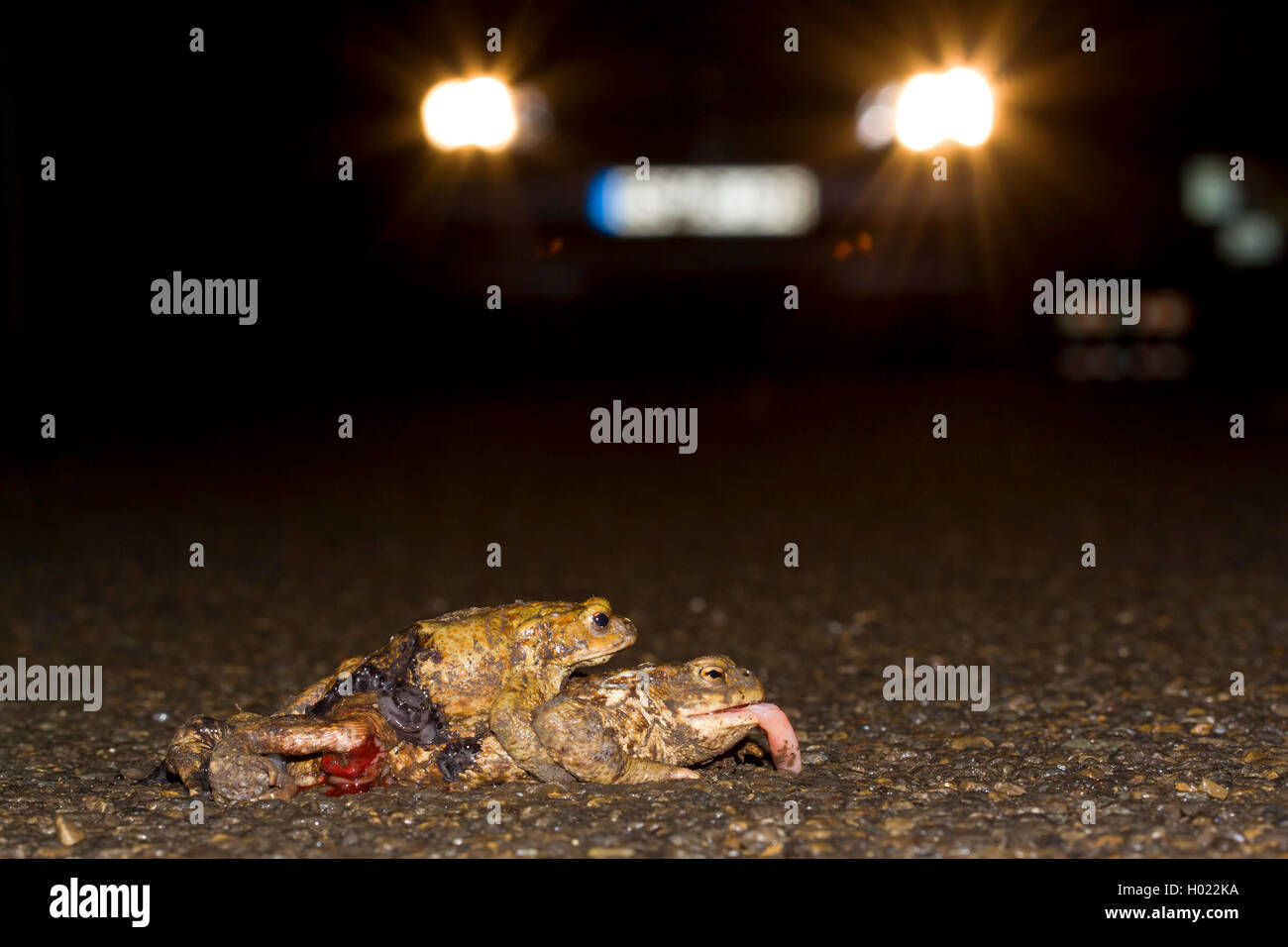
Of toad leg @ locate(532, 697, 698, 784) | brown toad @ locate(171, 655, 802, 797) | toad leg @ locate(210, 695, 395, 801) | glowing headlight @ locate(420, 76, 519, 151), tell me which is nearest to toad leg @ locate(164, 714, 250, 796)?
brown toad @ locate(171, 655, 802, 797)

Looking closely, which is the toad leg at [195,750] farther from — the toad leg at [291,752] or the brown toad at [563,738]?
the toad leg at [291,752]

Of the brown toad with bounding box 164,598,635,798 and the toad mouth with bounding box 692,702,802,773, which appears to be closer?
the brown toad with bounding box 164,598,635,798

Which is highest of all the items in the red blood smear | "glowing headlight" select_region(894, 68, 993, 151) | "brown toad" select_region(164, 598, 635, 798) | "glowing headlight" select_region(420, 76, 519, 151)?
"glowing headlight" select_region(420, 76, 519, 151)

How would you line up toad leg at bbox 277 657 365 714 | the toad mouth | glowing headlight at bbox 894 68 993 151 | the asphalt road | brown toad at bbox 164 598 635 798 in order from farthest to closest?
glowing headlight at bbox 894 68 993 151 → toad leg at bbox 277 657 365 714 → the toad mouth → brown toad at bbox 164 598 635 798 → the asphalt road

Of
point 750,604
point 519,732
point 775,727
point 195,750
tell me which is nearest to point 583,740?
point 519,732

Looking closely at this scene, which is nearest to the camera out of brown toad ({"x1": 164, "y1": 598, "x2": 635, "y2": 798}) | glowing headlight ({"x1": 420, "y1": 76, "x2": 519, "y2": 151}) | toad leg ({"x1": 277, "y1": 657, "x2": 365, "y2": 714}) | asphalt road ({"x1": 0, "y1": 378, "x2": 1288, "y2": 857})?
asphalt road ({"x1": 0, "y1": 378, "x2": 1288, "y2": 857})

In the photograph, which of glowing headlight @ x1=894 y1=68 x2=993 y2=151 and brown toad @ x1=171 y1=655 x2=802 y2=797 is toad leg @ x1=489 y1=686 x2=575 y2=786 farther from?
glowing headlight @ x1=894 y1=68 x2=993 y2=151

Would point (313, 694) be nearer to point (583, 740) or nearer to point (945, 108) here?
point (583, 740)
